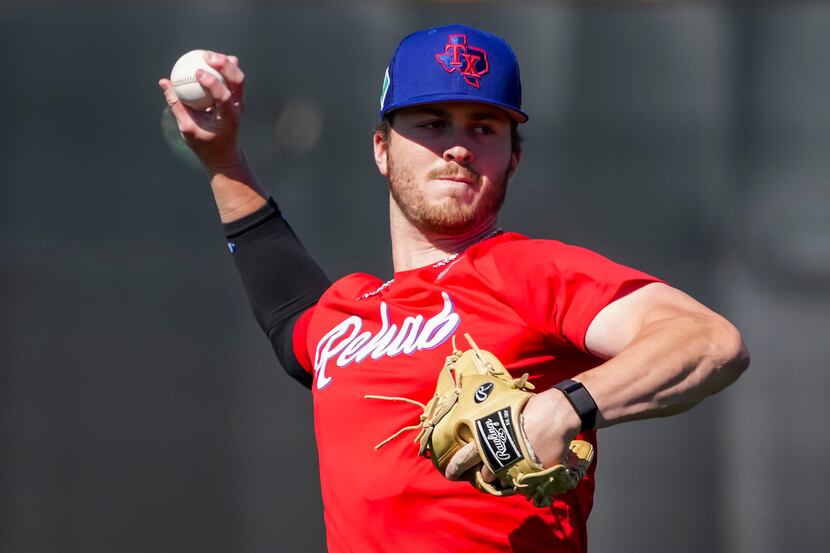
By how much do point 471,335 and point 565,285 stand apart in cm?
20

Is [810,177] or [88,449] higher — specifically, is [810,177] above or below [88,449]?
above

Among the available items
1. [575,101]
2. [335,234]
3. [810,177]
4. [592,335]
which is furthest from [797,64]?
[592,335]

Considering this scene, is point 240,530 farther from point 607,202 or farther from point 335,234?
point 607,202

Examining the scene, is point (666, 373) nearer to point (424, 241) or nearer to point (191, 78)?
point (424, 241)

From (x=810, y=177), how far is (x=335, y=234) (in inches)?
56.4

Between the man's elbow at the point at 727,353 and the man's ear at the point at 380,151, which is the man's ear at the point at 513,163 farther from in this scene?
the man's elbow at the point at 727,353

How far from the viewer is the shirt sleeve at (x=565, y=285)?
1265 mm

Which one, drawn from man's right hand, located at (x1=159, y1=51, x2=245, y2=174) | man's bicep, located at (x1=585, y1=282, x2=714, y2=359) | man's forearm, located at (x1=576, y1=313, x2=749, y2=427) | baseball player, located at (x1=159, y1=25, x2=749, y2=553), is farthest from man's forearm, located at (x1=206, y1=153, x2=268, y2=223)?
man's forearm, located at (x1=576, y1=313, x2=749, y2=427)

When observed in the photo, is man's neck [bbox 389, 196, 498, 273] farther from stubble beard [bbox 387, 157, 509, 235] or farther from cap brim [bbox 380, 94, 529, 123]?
cap brim [bbox 380, 94, 529, 123]

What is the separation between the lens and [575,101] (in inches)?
121

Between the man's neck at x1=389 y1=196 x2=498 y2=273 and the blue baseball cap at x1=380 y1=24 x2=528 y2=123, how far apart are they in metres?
0.20

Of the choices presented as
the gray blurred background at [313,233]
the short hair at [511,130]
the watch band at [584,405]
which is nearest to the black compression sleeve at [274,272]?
the short hair at [511,130]

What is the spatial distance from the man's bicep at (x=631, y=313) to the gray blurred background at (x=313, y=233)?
175 cm

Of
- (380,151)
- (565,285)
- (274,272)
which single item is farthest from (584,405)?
(274,272)
